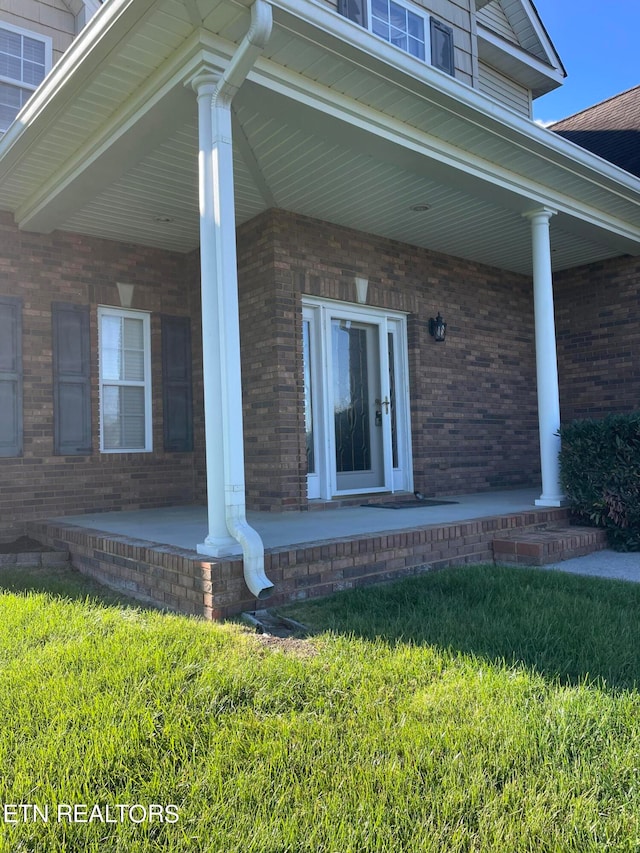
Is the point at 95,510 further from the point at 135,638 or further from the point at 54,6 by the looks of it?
the point at 54,6

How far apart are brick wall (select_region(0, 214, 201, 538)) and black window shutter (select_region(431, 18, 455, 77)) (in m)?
3.95

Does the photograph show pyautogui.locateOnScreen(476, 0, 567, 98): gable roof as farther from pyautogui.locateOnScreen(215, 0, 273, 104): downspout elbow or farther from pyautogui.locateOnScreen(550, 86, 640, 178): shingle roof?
pyautogui.locateOnScreen(215, 0, 273, 104): downspout elbow

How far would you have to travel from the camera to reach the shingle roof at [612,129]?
29.1 ft

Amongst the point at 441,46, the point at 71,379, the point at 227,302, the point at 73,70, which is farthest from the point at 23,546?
the point at 441,46

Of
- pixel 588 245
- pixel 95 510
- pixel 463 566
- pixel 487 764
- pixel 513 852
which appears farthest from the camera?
pixel 588 245

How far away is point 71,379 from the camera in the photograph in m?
6.49

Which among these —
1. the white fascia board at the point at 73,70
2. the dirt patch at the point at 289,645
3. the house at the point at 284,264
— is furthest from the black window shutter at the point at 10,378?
the dirt patch at the point at 289,645

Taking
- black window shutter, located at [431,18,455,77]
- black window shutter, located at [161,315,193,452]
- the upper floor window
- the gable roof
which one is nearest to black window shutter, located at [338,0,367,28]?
the upper floor window

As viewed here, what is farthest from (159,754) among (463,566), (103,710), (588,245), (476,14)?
(476,14)

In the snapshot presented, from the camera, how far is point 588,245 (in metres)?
7.71

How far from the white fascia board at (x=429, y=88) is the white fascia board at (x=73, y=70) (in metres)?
0.81

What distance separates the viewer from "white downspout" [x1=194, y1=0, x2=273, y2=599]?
3.70 meters

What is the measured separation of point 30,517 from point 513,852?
5.54 m

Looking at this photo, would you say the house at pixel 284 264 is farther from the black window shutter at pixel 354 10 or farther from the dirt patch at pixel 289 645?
the dirt patch at pixel 289 645
